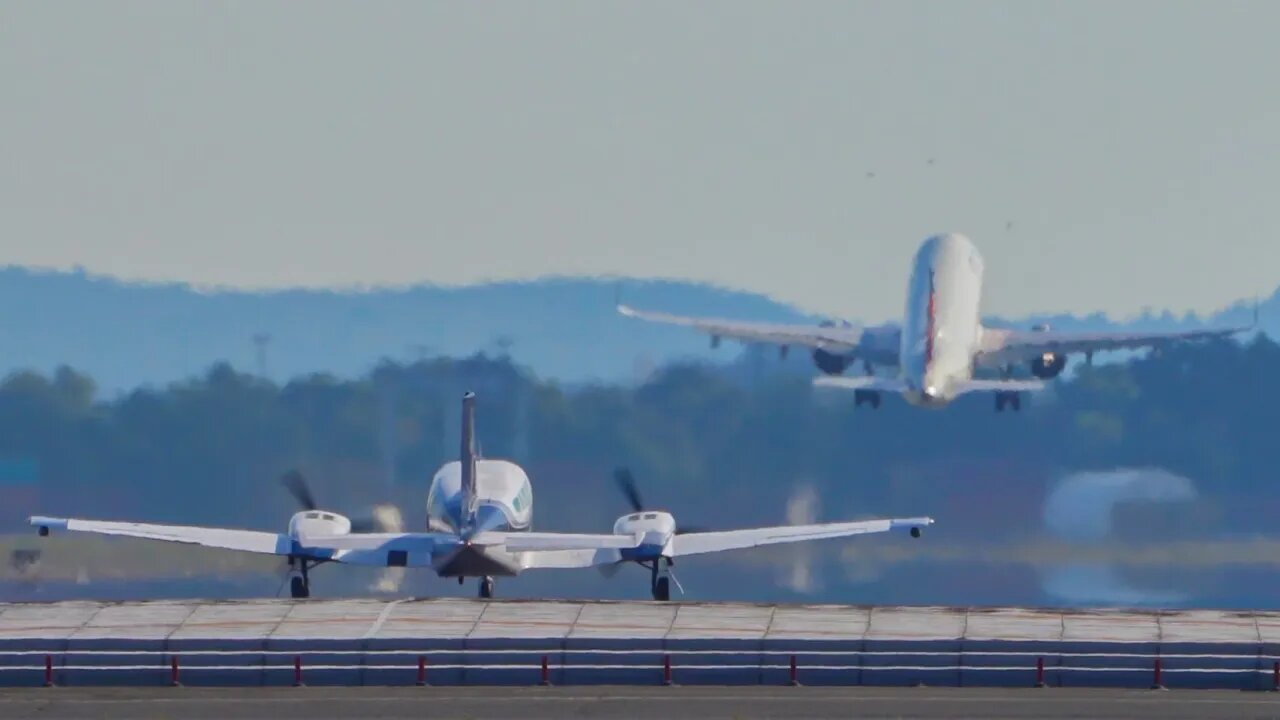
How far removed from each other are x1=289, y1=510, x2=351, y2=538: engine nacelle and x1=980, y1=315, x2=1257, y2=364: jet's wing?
4977 cm

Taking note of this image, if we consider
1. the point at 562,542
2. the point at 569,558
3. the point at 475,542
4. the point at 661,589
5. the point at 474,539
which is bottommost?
the point at 661,589

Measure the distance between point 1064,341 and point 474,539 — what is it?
167 ft

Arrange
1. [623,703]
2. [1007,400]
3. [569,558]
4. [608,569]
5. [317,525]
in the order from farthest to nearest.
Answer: [1007,400] → [608,569] → [569,558] → [317,525] → [623,703]

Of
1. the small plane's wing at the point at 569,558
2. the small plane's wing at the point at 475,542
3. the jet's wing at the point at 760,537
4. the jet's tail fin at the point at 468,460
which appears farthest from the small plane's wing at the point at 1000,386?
the jet's tail fin at the point at 468,460

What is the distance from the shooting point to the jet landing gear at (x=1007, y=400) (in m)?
127

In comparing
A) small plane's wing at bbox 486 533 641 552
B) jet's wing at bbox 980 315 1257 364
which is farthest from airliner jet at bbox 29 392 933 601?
jet's wing at bbox 980 315 1257 364

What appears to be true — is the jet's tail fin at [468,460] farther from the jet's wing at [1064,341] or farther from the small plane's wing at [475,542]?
the jet's wing at [1064,341]

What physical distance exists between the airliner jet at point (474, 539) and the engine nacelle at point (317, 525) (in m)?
0.03

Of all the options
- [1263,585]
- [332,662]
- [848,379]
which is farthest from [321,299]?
[332,662]

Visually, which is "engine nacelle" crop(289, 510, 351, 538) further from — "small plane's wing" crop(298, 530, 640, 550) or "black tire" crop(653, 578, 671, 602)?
"black tire" crop(653, 578, 671, 602)

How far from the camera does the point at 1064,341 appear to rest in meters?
139

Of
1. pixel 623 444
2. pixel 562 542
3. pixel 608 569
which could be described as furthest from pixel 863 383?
pixel 562 542

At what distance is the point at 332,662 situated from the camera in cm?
7731

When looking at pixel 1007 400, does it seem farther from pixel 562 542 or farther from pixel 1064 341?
pixel 562 542
